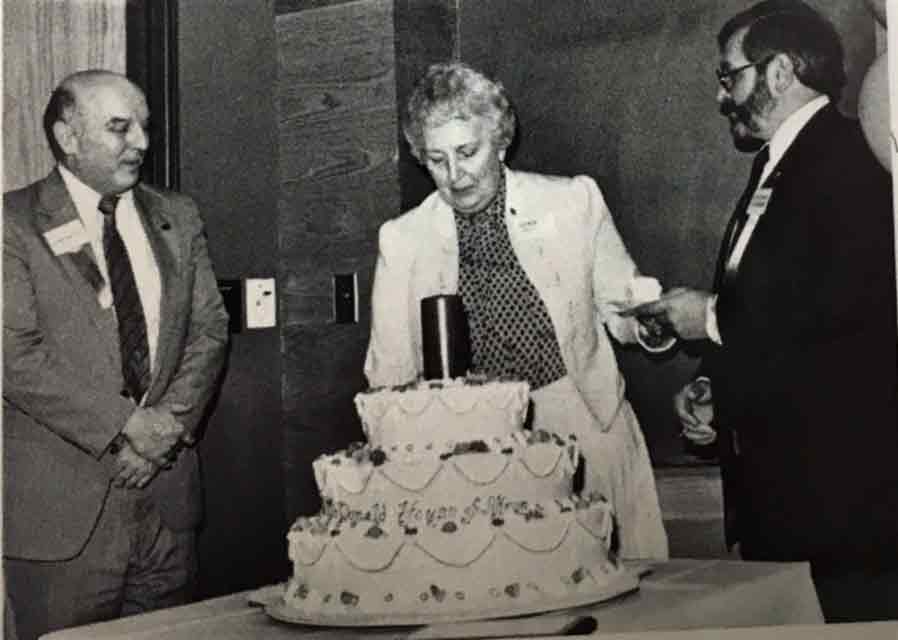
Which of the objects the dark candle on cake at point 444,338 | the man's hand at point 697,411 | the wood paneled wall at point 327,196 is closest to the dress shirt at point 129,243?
the wood paneled wall at point 327,196

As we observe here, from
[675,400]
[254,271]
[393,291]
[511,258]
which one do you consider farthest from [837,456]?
[254,271]

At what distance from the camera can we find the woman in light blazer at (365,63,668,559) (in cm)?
289

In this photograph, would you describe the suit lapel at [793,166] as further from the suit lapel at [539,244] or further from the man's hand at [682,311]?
the suit lapel at [539,244]

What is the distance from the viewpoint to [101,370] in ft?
9.04

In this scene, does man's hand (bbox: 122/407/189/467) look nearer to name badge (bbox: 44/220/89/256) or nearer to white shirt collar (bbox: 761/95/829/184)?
name badge (bbox: 44/220/89/256)

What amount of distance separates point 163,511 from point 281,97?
944 millimetres

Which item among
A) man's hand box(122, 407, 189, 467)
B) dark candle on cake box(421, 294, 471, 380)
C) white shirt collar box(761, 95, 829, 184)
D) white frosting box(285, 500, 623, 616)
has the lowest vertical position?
white frosting box(285, 500, 623, 616)

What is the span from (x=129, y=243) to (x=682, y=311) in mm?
1168

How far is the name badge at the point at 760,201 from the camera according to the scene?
2.80 meters

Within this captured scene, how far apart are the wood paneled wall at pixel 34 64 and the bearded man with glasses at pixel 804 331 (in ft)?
4.36

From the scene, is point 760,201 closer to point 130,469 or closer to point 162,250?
point 162,250

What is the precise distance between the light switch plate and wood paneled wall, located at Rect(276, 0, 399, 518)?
0.03 m

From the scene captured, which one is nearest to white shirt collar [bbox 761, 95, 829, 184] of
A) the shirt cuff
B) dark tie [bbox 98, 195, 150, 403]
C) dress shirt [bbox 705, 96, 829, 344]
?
dress shirt [bbox 705, 96, 829, 344]

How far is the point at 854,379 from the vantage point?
2734mm
